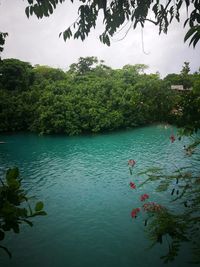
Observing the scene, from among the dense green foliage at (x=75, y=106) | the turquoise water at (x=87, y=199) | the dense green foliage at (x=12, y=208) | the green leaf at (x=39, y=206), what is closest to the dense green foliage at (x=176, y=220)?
the green leaf at (x=39, y=206)

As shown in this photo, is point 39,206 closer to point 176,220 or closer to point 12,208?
point 12,208

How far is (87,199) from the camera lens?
36.6ft

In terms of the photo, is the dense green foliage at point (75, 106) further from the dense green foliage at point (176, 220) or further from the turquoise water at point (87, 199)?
the dense green foliage at point (176, 220)

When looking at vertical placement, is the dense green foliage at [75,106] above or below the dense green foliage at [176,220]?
above

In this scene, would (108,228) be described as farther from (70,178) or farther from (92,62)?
(92,62)

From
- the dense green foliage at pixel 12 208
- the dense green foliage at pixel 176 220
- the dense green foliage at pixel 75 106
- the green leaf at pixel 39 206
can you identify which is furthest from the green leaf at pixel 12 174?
the dense green foliage at pixel 75 106

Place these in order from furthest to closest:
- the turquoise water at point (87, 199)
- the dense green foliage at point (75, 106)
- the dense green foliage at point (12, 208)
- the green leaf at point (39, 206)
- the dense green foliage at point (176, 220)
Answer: the dense green foliage at point (75, 106) < the turquoise water at point (87, 199) < the dense green foliage at point (176, 220) < the green leaf at point (39, 206) < the dense green foliage at point (12, 208)

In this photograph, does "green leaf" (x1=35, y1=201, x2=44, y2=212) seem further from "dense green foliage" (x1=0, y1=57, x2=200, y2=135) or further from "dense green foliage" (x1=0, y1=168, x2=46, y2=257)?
"dense green foliage" (x1=0, y1=57, x2=200, y2=135)

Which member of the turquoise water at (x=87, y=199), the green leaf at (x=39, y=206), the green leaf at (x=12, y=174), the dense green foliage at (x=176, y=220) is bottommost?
the turquoise water at (x=87, y=199)

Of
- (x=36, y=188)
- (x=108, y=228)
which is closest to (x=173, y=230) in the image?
(x=108, y=228)

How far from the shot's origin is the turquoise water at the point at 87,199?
7.08m

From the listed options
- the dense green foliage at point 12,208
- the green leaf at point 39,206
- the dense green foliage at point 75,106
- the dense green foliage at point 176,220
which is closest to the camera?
the dense green foliage at point 12,208

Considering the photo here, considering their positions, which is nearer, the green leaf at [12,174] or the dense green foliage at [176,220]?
the green leaf at [12,174]

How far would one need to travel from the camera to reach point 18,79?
34656 millimetres
